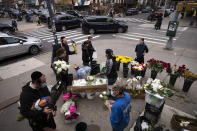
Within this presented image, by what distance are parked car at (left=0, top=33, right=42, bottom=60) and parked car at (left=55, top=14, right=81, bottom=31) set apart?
7.43m

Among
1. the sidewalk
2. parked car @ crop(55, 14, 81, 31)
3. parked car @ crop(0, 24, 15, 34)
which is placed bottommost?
the sidewalk

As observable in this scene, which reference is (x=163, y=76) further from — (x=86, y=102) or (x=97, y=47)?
(x=97, y=47)

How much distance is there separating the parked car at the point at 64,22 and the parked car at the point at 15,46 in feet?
24.4

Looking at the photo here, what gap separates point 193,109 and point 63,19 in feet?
54.5

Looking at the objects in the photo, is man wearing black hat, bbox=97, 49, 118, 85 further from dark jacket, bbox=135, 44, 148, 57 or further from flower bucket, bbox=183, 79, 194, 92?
flower bucket, bbox=183, 79, 194, 92

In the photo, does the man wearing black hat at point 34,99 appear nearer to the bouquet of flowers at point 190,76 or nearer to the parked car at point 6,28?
the bouquet of flowers at point 190,76

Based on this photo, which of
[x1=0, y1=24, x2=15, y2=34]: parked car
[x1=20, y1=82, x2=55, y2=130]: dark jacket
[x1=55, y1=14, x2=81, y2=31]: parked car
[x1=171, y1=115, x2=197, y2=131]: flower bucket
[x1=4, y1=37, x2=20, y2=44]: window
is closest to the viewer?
[x1=20, y1=82, x2=55, y2=130]: dark jacket

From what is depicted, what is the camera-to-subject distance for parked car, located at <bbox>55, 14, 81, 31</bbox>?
635 inches

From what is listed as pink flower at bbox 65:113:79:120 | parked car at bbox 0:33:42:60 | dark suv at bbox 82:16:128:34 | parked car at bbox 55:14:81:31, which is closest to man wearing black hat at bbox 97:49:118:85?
pink flower at bbox 65:113:79:120

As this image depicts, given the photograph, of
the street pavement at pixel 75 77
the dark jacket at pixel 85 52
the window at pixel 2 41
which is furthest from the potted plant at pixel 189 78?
the window at pixel 2 41

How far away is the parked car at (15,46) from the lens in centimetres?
816

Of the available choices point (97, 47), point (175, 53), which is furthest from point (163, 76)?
point (97, 47)

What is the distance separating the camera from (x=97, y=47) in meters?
10.6

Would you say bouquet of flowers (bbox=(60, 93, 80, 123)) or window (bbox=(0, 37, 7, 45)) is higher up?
window (bbox=(0, 37, 7, 45))
